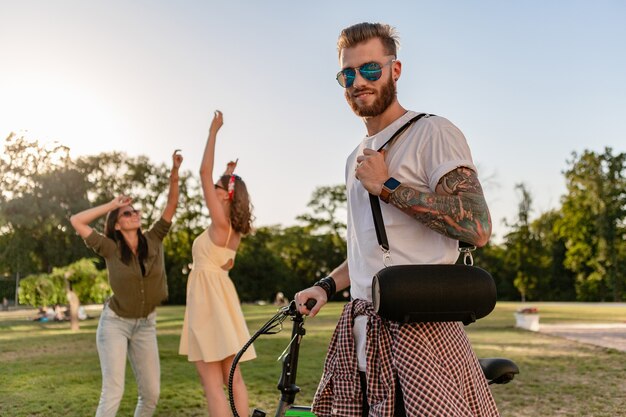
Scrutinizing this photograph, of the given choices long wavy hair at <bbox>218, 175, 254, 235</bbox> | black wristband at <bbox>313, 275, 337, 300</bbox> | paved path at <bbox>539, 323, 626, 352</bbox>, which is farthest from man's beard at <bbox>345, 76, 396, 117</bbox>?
paved path at <bbox>539, 323, 626, 352</bbox>

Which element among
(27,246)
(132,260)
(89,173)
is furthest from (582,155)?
(132,260)

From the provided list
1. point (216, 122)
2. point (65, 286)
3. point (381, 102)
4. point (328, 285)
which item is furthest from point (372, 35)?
point (65, 286)

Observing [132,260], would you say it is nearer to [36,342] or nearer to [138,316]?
[138,316]

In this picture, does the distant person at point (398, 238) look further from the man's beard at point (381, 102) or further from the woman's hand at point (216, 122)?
the woman's hand at point (216, 122)

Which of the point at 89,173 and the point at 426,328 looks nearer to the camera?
the point at 426,328

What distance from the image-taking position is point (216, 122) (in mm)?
5453

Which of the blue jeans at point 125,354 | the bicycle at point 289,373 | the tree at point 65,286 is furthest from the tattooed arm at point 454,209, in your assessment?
the tree at point 65,286

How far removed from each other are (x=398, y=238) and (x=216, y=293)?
3841mm

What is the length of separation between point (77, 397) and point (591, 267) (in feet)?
235

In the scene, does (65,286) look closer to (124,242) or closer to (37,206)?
(37,206)

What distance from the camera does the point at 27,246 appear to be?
43438 millimetres

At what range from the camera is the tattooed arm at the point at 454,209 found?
223 cm

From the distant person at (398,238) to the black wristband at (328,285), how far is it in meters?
0.14

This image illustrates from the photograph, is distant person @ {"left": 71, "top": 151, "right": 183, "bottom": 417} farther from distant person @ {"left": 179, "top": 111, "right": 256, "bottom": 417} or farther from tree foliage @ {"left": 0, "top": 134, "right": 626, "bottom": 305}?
tree foliage @ {"left": 0, "top": 134, "right": 626, "bottom": 305}
